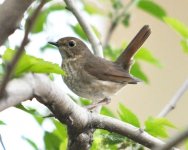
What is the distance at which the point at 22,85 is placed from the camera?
87 cm

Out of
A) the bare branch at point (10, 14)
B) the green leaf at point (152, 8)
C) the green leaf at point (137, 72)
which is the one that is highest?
the bare branch at point (10, 14)

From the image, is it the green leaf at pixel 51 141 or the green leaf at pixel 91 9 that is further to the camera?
the green leaf at pixel 91 9

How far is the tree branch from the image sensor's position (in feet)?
2.74

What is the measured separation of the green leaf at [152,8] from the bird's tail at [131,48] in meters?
0.15

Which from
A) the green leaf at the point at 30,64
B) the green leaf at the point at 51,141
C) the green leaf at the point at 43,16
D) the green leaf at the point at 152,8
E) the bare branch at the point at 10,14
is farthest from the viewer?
the green leaf at the point at 152,8

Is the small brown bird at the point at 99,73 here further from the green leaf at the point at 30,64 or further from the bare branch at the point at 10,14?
the bare branch at the point at 10,14

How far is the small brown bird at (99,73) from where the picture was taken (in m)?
2.53

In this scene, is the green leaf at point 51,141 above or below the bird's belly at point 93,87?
above

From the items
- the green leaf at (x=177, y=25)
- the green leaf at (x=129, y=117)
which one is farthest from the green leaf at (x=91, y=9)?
the green leaf at (x=129, y=117)

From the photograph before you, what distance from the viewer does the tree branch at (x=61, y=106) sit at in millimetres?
835

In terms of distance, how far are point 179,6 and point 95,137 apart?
421 centimetres

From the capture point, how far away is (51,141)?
168 cm

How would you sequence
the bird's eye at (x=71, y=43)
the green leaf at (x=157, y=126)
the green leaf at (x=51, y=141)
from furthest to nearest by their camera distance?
the bird's eye at (x=71, y=43), the green leaf at (x=51, y=141), the green leaf at (x=157, y=126)

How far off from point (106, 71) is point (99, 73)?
1.5 inches
